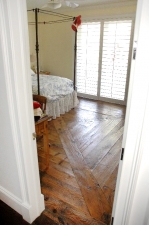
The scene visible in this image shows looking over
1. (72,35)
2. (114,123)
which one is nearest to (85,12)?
(72,35)

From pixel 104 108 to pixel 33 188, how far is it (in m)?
3.46

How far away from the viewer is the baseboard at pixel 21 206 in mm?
1631

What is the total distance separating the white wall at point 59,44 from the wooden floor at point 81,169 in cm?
220

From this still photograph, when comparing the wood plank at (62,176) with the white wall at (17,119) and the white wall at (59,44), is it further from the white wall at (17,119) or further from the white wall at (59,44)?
the white wall at (59,44)

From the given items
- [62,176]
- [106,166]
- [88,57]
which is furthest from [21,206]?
[88,57]

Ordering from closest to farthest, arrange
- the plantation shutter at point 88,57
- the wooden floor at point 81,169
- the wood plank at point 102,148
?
the wooden floor at point 81,169 < the wood plank at point 102,148 < the plantation shutter at point 88,57

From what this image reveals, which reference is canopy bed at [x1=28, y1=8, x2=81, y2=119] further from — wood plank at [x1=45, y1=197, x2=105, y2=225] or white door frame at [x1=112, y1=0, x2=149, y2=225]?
white door frame at [x1=112, y1=0, x2=149, y2=225]

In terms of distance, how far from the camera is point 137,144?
35.8 inches

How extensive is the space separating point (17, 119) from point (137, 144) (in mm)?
876

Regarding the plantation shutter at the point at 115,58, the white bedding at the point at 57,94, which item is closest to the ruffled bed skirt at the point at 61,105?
the white bedding at the point at 57,94

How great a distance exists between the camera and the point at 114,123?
386cm

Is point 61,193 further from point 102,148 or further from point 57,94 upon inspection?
point 57,94

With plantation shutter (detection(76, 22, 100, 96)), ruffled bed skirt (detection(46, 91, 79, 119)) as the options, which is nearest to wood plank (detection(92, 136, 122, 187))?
ruffled bed skirt (detection(46, 91, 79, 119))

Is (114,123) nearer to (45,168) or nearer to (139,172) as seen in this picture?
(45,168)
